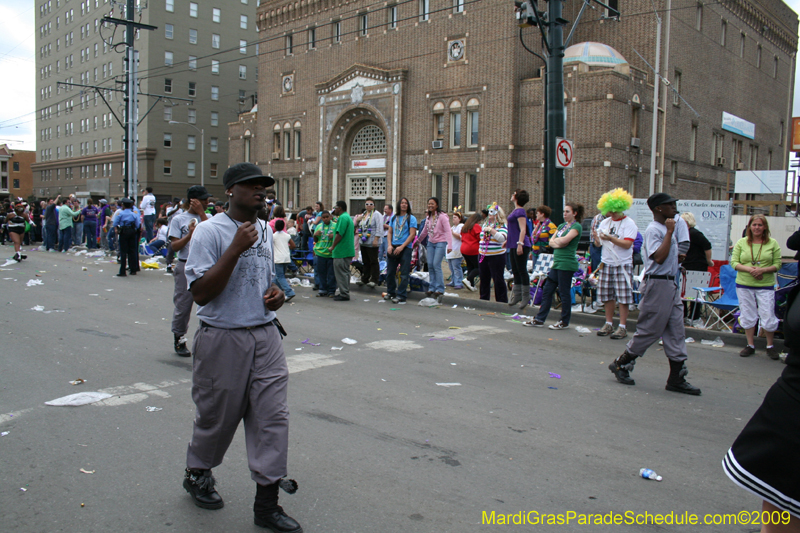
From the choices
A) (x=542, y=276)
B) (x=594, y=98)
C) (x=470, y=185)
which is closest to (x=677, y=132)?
(x=594, y=98)

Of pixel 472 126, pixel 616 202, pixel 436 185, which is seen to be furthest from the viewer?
pixel 436 185

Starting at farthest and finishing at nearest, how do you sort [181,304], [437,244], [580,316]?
1. [437,244]
2. [580,316]
3. [181,304]

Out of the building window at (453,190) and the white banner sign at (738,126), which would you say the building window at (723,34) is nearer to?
the white banner sign at (738,126)

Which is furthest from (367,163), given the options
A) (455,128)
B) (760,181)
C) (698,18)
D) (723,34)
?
(723,34)

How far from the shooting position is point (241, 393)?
3264 mm

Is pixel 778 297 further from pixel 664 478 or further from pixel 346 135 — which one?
pixel 346 135

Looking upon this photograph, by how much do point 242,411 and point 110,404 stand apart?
2.63 meters

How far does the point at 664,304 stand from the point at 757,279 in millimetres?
2985

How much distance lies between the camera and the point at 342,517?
340 cm

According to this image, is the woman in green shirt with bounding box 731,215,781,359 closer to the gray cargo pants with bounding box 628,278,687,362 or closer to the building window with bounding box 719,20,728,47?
the gray cargo pants with bounding box 628,278,687,362

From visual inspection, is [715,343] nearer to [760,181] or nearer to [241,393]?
[241,393]

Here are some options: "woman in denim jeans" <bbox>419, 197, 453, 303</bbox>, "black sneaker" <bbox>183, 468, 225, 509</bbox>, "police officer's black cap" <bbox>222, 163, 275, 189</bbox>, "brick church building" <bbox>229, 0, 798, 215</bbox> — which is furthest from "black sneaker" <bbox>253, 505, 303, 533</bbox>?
"brick church building" <bbox>229, 0, 798, 215</bbox>

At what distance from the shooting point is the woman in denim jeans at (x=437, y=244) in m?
12.2

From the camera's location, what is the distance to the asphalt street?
3.53m
